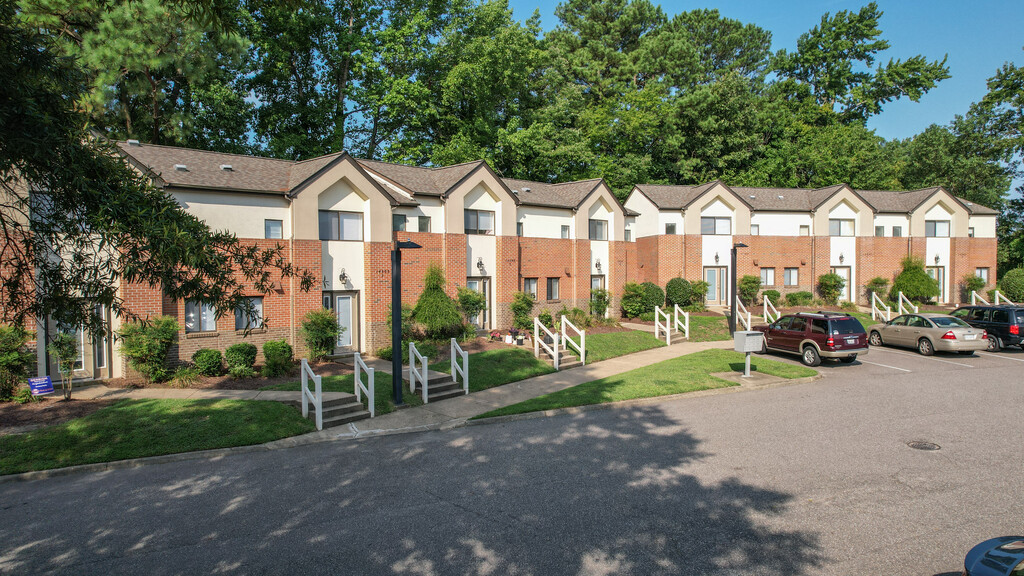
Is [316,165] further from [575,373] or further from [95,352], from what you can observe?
[575,373]

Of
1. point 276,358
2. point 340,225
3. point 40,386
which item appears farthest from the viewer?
point 340,225

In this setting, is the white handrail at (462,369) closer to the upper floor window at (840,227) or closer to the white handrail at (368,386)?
the white handrail at (368,386)

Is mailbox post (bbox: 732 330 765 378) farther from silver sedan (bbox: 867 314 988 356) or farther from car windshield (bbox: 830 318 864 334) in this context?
silver sedan (bbox: 867 314 988 356)

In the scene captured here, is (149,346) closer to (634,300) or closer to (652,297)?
(634,300)

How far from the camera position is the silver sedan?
2050 cm

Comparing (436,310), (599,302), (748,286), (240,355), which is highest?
(748,286)

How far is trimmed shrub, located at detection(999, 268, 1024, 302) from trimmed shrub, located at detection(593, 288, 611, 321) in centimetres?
3003

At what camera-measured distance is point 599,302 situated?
28.8 metres

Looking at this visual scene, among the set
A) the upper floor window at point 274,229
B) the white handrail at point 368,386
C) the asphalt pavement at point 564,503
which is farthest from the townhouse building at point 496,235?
the asphalt pavement at point 564,503

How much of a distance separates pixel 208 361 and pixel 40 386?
13.4 feet

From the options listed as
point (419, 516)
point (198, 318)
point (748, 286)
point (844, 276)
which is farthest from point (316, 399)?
point (844, 276)

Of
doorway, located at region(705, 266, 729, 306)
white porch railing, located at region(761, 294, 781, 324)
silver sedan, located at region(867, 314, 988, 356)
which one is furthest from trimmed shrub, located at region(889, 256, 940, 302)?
silver sedan, located at region(867, 314, 988, 356)

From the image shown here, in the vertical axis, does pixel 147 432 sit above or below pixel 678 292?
below

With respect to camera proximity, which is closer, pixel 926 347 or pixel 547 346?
pixel 547 346
